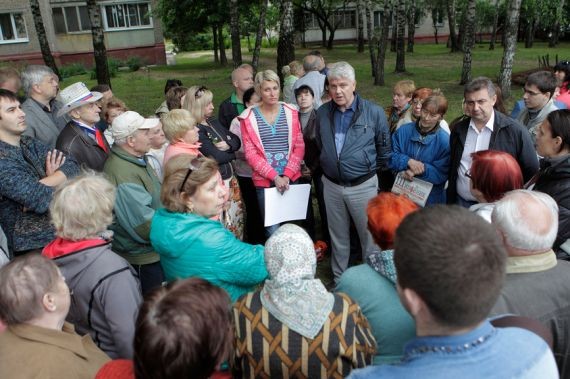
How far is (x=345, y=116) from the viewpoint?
410 centimetres

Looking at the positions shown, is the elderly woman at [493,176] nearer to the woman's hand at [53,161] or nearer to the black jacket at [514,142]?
the black jacket at [514,142]

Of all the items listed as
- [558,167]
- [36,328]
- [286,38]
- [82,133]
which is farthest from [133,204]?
[286,38]

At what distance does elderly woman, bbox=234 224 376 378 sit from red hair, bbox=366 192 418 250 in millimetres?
396

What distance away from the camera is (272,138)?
458 centimetres

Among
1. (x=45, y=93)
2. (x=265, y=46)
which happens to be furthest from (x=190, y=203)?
(x=265, y=46)

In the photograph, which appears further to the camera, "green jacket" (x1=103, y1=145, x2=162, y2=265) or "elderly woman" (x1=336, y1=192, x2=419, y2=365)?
"green jacket" (x1=103, y1=145, x2=162, y2=265)

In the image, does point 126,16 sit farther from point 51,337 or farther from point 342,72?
point 51,337

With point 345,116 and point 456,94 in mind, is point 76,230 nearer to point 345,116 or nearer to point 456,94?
point 345,116

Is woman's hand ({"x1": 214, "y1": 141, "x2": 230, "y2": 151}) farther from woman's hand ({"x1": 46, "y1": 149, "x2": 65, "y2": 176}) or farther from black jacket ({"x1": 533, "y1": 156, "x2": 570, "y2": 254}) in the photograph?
black jacket ({"x1": 533, "y1": 156, "x2": 570, "y2": 254})

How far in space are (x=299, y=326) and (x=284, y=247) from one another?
331mm

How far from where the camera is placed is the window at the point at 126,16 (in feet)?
91.1

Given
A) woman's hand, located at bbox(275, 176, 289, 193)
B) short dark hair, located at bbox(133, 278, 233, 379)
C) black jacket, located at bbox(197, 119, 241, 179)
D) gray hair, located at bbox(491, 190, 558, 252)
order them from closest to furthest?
short dark hair, located at bbox(133, 278, 233, 379) → gray hair, located at bbox(491, 190, 558, 252) → black jacket, located at bbox(197, 119, 241, 179) → woman's hand, located at bbox(275, 176, 289, 193)

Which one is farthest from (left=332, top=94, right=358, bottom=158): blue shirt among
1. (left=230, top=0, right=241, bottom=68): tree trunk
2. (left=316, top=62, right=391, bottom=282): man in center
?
(left=230, top=0, right=241, bottom=68): tree trunk

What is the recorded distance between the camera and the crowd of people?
131 cm
